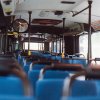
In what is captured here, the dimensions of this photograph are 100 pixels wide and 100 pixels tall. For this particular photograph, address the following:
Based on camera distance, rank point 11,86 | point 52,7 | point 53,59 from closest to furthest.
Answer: point 11,86, point 53,59, point 52,7

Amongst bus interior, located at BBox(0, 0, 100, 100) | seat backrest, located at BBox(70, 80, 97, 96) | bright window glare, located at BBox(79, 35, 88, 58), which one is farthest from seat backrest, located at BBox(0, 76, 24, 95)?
bright window glare, located at BBox(79, 35, 88, 58)

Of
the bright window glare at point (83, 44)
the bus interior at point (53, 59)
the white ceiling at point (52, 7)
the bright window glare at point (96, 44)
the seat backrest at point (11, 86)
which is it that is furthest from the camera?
the bright window glare at point (83, 44)

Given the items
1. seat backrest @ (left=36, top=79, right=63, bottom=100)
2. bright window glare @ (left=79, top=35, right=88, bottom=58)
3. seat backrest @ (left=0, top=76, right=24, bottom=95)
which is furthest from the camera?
bright window glare @ (left=79, top=35, right=88, bottom=58)

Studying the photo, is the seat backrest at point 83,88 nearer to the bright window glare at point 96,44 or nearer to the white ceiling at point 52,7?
the white ceiling at point 52,7

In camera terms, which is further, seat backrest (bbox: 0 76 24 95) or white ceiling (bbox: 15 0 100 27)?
white ceiling (bbox: 15 0 100 27)

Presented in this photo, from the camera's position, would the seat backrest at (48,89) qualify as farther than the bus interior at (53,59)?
Yes

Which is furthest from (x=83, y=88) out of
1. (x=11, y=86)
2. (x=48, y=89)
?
(x=11, y=86)

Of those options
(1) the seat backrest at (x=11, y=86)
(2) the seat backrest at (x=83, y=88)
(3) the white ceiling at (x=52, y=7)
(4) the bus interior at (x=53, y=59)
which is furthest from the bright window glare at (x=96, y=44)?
(1) the seat backrest at (x=11, y=86)

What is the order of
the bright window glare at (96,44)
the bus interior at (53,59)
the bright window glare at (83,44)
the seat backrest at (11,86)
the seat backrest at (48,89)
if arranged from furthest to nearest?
the bright window glare at (83,44) → the bright window glare at (96,44) → the seat backrest at (48,89) → the seat backrest at (11,86) → the bus interior at (53,59)

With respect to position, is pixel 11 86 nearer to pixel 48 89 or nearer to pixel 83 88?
pixel 48 89

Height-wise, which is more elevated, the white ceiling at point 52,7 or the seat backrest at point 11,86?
the white ceiling at point 52,7

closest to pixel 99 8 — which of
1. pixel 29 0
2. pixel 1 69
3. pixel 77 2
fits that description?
pixel 77 2

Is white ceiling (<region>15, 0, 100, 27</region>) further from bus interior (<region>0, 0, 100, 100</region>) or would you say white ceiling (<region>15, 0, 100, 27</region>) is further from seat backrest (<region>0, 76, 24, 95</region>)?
seat backrest (<region>0, 76, 24, 95</region>)

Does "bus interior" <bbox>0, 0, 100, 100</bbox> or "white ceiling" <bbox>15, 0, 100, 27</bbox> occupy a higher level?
"white ceiling" <bbox>15, 0, 100, 27</bbox>
